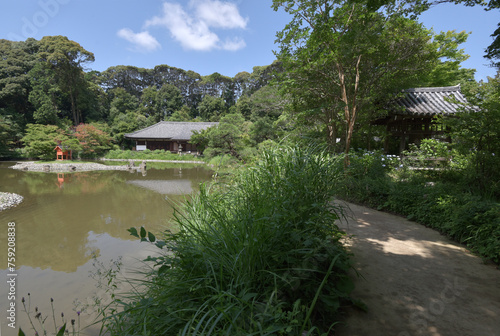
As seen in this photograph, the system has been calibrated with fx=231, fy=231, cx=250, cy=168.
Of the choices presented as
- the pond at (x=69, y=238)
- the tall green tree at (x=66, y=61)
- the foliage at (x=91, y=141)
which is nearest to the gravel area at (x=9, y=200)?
the pond at (x=69, y=238)

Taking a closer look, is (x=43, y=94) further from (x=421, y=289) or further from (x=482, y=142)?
(x=482, y=142)

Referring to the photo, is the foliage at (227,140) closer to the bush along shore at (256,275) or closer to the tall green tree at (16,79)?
the bush along shore at (256,275)

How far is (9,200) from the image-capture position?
7141mm

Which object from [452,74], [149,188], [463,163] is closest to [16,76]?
[149,188]

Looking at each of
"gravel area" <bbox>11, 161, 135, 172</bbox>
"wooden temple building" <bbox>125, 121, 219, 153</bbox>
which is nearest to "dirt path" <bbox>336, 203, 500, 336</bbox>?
"gravel area" <bbox>11, 161, 135, 172</bbox>

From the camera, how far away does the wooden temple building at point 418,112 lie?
731 centimetres

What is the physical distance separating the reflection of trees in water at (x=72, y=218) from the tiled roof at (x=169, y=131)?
15.6 metres

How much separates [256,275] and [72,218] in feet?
20.8

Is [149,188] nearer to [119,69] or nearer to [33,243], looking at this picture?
[33,243]

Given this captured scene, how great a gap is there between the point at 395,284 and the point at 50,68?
34.2 metres

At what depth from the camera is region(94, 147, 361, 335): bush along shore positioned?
48.9 inches

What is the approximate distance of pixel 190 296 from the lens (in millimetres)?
1450

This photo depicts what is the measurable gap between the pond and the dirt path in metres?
2.04

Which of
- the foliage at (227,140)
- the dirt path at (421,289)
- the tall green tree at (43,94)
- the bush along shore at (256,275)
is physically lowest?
the dirt path at (421,289)
